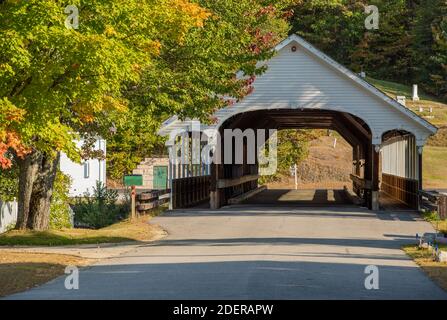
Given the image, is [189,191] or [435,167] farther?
[435,167]

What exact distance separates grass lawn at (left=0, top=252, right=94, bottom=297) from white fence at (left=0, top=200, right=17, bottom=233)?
15.8 meters

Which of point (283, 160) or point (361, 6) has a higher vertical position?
point (361, 6)

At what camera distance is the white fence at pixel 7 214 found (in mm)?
39794

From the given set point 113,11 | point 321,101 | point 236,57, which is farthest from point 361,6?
point 113,11

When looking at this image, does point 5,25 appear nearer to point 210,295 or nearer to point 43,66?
point 43,66

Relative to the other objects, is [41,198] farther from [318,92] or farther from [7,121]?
[318,92]

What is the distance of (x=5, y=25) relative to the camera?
2170 cm

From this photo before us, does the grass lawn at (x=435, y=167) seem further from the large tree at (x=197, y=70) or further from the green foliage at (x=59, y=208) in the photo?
the large tree at (x=197, y=70)

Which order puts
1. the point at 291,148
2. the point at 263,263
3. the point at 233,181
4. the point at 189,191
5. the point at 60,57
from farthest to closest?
the point at 291,148 → the point at 233,181 → the point at 189,191 → the point at 60,57 → the point at 263,263

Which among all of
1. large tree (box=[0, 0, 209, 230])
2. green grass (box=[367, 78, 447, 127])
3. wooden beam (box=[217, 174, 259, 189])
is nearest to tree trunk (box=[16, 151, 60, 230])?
large tree (box=[0, 0, 209, 230])

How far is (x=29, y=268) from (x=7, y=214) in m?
20.7

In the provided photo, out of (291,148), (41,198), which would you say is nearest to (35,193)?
(41,198)

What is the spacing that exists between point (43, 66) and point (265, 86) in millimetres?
20691

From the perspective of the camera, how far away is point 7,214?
40.6 meters
